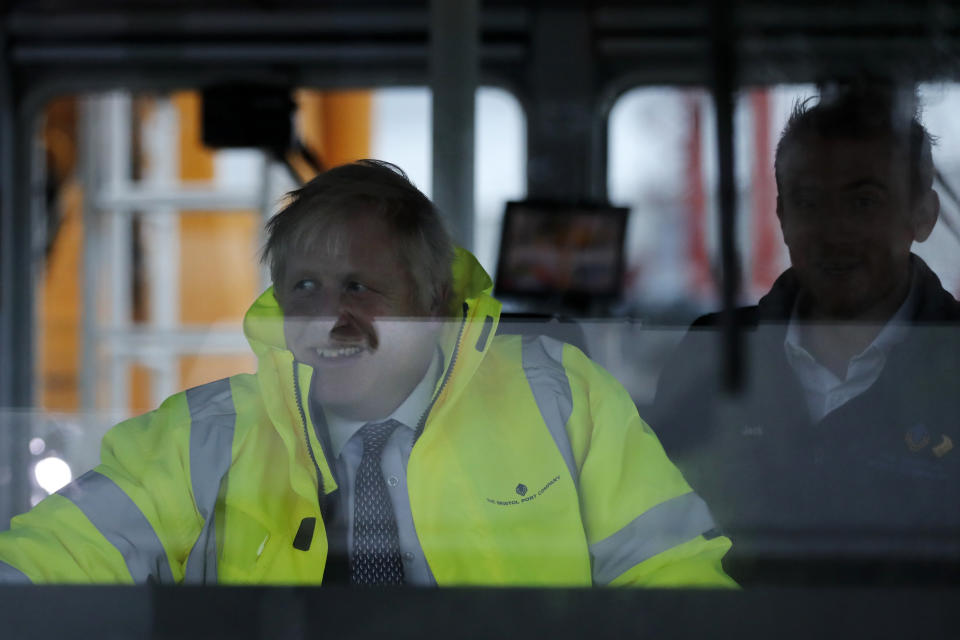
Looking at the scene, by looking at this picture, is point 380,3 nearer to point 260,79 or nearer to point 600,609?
point 260,79

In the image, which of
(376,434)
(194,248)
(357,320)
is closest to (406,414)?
(376,434)

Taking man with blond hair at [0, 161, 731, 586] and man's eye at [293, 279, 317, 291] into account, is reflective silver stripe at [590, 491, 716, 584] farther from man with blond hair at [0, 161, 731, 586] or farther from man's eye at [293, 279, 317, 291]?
man's eye at [293, 279, 317, 291]

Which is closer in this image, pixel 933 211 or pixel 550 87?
pixel 933 211

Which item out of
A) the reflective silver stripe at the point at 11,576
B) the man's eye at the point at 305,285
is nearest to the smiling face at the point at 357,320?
the man's eye at the point at 305,285

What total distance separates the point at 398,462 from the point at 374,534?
10 cm

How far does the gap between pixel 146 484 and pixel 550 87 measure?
866mm

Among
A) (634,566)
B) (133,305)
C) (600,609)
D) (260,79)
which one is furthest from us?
(133,305)

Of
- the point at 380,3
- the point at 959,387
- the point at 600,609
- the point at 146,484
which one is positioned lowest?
the point at 600,609

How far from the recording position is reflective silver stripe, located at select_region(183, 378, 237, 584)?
51.6 inches

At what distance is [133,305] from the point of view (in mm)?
2051

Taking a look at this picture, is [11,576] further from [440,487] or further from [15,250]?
Answer: [15,250]

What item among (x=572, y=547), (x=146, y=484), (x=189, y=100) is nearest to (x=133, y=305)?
(x=189, y=100)

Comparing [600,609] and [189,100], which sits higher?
[189,100]

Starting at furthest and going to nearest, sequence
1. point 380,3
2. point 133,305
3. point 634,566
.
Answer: point 133,305, point 380,3, point 634,566
